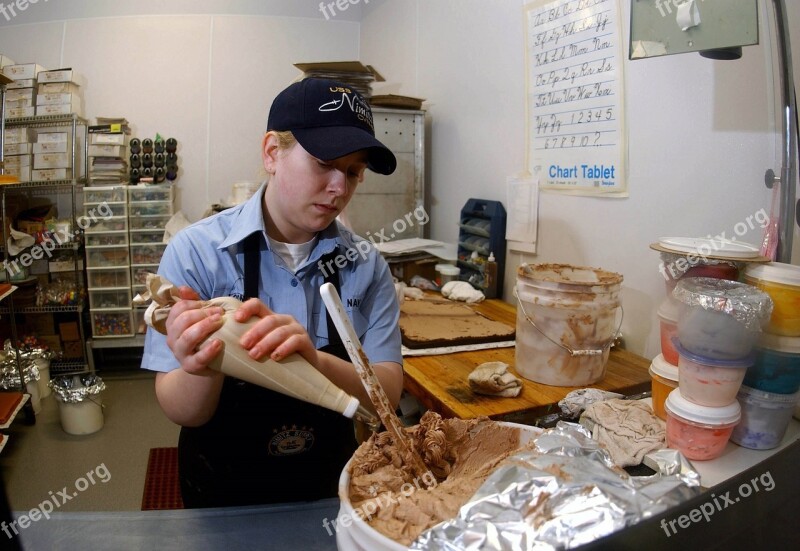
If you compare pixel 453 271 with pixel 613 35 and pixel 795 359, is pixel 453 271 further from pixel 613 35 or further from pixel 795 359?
pixel 795 359

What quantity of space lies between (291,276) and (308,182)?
231 millimetres

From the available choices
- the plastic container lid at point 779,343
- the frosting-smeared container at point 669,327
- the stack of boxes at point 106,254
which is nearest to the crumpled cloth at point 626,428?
the frosting-smeared container at point 669,327

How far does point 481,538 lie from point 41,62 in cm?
500

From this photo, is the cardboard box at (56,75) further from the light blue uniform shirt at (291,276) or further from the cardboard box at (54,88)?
the light blue uniform shirt at (291,276)

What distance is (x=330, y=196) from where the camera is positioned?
1067mm

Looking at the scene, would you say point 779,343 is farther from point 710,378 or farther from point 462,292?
point 462,292

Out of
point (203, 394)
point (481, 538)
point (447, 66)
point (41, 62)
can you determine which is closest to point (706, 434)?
point (481, 538)

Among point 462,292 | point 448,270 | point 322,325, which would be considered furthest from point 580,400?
point 448,270

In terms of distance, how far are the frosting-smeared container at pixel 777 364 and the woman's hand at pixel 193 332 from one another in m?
0.89

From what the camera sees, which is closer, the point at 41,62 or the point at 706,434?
the point at 706,434

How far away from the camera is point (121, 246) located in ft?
12.7

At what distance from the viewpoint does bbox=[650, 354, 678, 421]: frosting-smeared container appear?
42.7 inches

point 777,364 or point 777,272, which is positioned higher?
point 777,272

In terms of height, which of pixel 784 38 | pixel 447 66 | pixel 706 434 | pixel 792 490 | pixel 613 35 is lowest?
pixel 706 434
